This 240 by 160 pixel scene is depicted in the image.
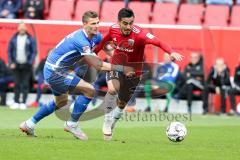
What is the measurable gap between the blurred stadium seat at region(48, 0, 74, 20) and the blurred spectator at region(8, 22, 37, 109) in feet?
7.88

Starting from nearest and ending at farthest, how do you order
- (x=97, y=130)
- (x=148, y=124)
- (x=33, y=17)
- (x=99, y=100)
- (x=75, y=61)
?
(x=75, y=61) < (x=97, y=130) < (x=148, y=124) < (x=99, y=100) < (x=33, y=17)

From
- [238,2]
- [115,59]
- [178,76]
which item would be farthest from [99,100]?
[115,59]

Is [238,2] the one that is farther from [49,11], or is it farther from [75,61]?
[75,61]

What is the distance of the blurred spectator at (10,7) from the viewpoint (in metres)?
24.3

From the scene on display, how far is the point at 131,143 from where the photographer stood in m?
12.8

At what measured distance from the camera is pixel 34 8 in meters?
24.2

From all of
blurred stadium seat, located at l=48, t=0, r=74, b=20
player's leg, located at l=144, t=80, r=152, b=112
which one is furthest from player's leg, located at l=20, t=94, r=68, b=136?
blurred stadium seat, located at l=48, t=0, r=74, b=20

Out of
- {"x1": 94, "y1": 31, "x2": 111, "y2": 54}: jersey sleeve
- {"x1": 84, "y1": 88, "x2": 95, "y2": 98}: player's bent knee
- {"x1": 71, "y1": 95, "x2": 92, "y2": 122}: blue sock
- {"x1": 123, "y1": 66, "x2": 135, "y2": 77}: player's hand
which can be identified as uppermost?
{"x1": 94, "y1": 31, "x2": 111, "y2": 54}: jersey sleeve

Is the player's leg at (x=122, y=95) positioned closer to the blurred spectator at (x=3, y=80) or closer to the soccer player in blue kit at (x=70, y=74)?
the soccer player in blue kit at (x=70, y=74)

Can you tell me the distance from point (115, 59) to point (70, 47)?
1468 mm

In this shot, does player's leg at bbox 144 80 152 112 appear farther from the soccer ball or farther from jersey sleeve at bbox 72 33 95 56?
jersey sleeve at bbox 72 33 95 56

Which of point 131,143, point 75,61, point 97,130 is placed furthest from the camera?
point 97,130

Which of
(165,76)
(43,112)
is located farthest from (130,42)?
(165,76)

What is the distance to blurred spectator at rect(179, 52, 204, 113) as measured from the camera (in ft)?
74.3
